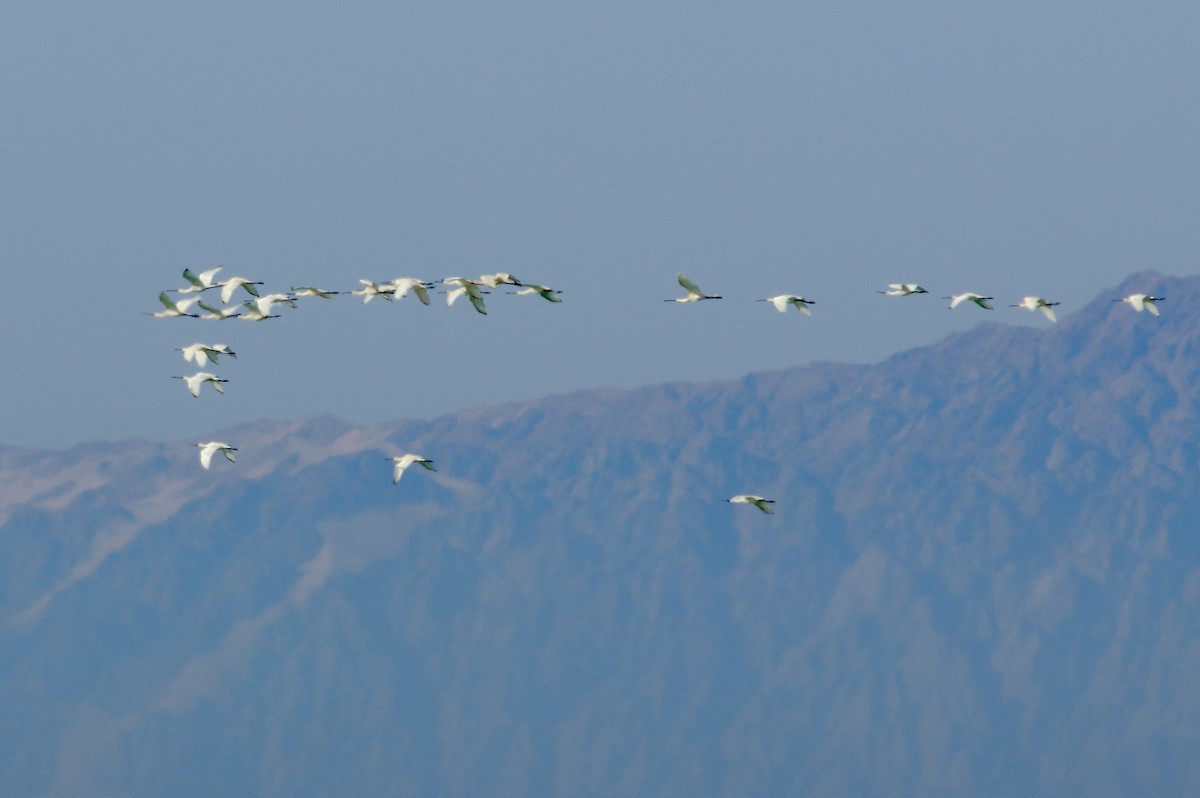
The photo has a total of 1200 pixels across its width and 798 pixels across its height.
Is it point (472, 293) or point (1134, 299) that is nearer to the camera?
point (472, 293)

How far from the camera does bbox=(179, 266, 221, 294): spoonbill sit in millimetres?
95562

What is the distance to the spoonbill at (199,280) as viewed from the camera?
95.6 meters

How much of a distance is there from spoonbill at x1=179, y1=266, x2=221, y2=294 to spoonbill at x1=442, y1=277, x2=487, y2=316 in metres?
12.6

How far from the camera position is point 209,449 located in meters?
102

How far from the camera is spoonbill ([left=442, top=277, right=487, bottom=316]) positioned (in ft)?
284

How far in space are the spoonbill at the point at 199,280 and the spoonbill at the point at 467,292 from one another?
12.6m

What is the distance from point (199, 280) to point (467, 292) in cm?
1532

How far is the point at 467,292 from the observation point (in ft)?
289

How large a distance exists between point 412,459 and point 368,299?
7469 mm

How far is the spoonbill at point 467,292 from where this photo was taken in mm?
86500

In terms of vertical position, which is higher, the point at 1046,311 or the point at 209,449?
the point at 1046,311

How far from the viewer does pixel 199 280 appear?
9712 cm

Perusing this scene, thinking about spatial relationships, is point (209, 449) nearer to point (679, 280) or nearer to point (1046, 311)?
point (679, 280)

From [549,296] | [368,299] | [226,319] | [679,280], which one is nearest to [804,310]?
[679,280]
